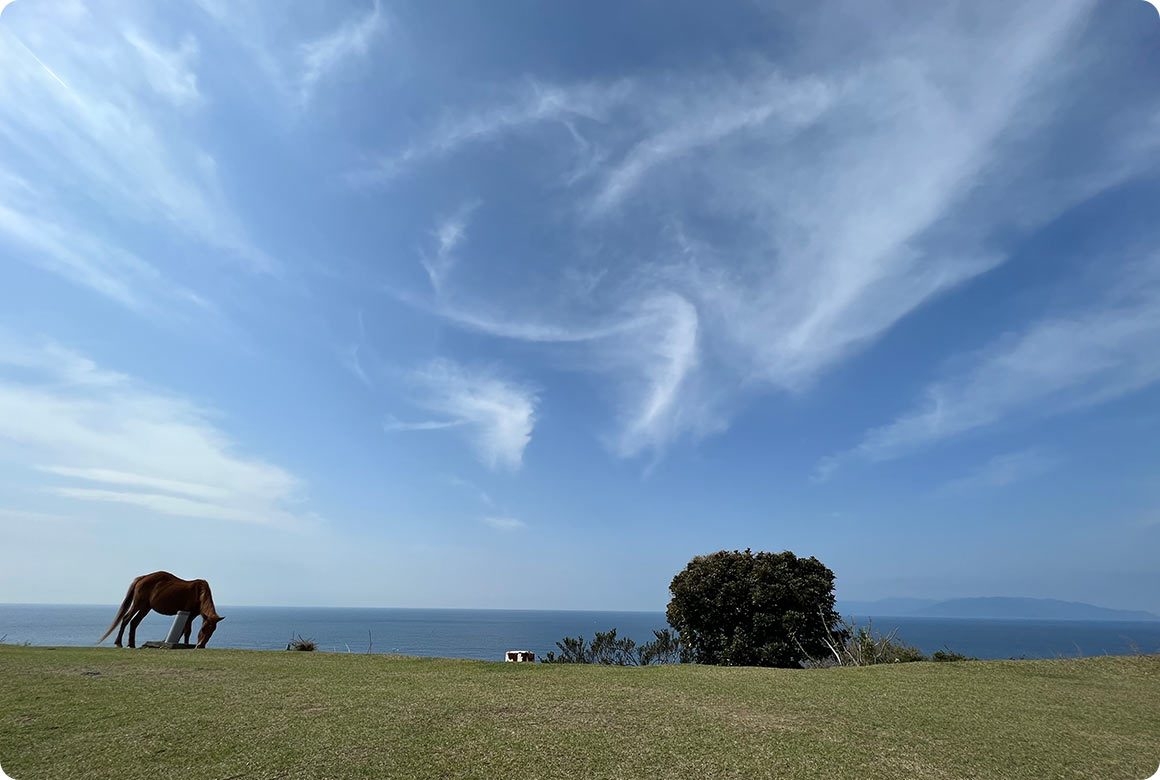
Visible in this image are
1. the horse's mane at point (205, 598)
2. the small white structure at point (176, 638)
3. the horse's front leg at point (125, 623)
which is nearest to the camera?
the small white structure at point (176, 638)

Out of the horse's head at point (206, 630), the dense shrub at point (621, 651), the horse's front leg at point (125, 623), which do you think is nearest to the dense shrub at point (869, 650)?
the dense shrub at point (621, 651)

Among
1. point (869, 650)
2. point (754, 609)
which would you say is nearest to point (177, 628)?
point (754, 609)

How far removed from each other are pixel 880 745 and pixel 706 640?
16.1 metres

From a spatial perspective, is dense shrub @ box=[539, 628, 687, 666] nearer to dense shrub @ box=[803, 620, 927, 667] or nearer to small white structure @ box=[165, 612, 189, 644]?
dense shrub @ box=[803, 620, 927, 667]

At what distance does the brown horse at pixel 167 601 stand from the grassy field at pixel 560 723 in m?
3.66

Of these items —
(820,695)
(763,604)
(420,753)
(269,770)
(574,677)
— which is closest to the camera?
(269,770)

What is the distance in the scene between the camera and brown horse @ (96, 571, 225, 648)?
15.0m

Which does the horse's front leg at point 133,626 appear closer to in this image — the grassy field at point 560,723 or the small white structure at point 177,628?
the small white structure at point 177,628

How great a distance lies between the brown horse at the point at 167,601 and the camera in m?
15.0

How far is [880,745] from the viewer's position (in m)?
6.60

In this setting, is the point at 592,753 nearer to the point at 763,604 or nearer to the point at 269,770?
the point at 269,770

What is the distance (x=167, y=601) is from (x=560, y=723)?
1366 cm

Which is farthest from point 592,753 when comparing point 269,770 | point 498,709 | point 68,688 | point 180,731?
point 68,688

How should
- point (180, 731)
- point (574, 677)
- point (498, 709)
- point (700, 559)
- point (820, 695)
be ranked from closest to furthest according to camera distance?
1. point (180, 731)
2. point (498, 709)
3. point (820, 695)
4. point (574, 677)
5. point (700, 559)
